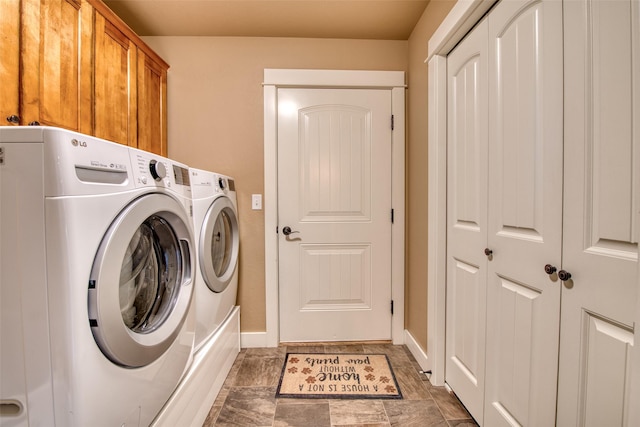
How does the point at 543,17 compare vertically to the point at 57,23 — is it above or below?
below

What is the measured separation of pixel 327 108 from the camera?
2.09 metres

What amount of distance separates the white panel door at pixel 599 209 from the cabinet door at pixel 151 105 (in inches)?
82.2

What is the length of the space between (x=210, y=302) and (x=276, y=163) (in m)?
1.05

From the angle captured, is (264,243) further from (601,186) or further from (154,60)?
(601,186)

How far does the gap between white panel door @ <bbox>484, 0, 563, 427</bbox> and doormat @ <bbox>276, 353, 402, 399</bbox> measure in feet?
1.89

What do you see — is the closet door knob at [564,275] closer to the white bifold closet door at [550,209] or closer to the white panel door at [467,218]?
the white bifold closet door at [550,209]

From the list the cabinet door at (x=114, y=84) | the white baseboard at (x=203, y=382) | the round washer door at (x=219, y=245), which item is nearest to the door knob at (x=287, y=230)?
the round washer door at (x=219, y=245)

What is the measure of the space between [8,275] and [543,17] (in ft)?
5.39

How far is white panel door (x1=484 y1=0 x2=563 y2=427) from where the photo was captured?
901mm

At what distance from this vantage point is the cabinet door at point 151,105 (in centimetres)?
178

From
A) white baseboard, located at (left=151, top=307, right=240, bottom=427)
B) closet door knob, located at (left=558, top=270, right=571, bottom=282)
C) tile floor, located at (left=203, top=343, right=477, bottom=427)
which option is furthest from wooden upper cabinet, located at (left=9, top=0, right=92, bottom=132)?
closet door knob, located at (left=558, top=270, right=571, bottom=282)

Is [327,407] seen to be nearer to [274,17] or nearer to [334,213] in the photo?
[334,213]

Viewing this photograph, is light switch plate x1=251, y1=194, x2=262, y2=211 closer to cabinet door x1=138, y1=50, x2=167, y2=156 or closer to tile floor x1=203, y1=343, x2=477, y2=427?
cabinet door x1=138, y1=50, x2=167, y2=156

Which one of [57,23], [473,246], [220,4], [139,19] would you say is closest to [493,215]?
[473,246]
